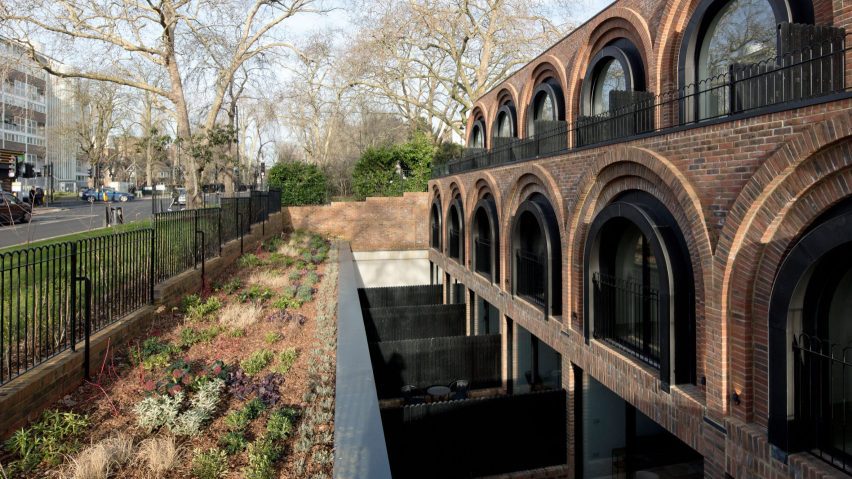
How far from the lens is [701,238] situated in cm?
559

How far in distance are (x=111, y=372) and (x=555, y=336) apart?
7.35 metres

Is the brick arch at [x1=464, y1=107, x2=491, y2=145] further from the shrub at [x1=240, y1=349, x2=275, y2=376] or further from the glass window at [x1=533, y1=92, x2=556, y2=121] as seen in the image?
the shrub at [x1=240, y1=349, x2=275, y2=376]

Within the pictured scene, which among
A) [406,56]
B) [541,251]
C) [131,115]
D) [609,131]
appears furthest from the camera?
[131,115]

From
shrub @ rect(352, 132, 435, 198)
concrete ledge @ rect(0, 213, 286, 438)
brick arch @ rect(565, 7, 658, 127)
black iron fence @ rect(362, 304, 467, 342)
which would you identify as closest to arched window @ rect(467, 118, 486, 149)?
black iron fence @ rect(362, 304, 467, 342)

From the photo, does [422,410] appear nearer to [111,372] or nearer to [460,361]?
[460,361]

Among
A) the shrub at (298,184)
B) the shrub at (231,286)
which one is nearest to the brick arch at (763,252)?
the shrub at (231,286)

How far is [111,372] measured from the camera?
253 inches

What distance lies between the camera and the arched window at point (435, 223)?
22805mm

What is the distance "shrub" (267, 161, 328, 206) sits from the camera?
2900 centimetres

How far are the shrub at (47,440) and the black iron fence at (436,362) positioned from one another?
7.80 meters

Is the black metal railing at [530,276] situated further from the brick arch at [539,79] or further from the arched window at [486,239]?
the brick arch at [539,79]

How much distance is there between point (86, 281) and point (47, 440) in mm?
2407

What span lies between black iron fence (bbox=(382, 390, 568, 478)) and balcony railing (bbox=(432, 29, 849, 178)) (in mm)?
5095

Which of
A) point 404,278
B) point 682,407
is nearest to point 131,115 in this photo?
point 404,278
